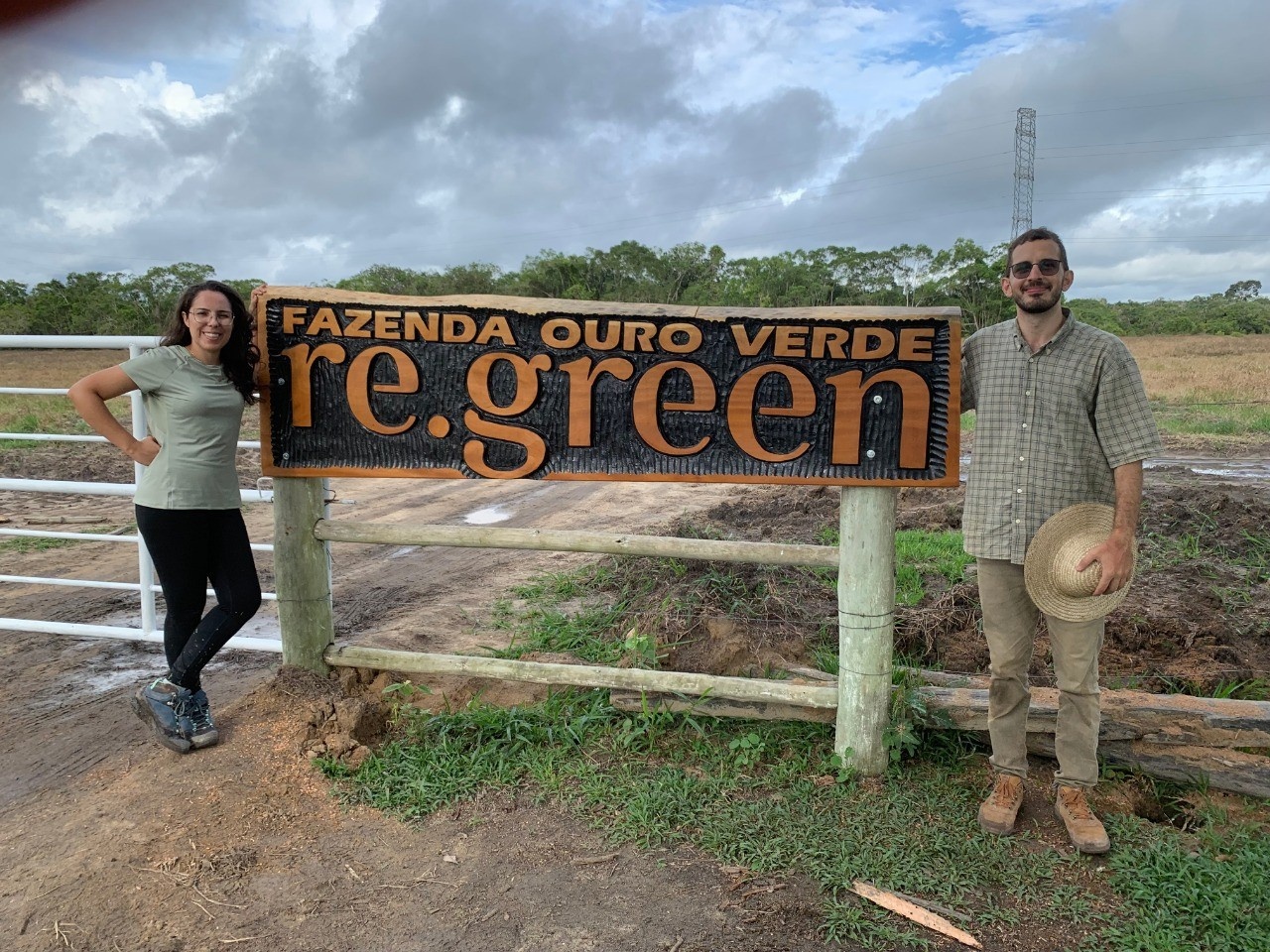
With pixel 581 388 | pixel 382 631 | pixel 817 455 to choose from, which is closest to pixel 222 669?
pixel 382 631

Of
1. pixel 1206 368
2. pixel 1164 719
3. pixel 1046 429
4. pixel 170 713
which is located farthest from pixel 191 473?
pixel 1206 368

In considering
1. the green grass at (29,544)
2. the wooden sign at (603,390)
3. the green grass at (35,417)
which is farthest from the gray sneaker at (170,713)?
the green grass at (35,417)

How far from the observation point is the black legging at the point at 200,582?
2.96 metres

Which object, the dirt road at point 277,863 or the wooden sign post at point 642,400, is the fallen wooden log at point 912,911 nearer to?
the dirt road at point 277,863

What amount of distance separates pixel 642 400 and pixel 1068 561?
1.47m

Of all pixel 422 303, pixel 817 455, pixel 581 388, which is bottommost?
pixel 817 455

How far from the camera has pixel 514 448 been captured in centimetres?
304

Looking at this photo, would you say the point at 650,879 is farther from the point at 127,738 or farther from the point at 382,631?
the point at 382,631

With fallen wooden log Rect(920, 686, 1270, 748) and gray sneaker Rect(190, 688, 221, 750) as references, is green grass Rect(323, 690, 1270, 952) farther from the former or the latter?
gray sneaker Rect(190, 688, 221, 750)

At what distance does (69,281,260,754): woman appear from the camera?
2.82 m

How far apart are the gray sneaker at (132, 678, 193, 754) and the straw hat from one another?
299 centimetres

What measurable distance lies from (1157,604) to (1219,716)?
1744mm

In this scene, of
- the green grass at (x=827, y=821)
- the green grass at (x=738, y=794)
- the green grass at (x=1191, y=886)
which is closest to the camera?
the green grass at (x=1191, y=886)

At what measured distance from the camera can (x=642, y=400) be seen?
2.95 m
